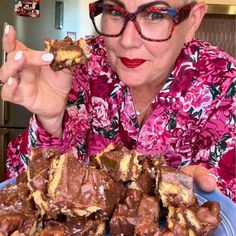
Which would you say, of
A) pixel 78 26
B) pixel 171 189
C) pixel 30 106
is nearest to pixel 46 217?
pixel 171 189

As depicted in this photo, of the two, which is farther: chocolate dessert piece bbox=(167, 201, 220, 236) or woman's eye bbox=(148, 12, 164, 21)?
woman's eye bbox=(148, 12, 164, 21)

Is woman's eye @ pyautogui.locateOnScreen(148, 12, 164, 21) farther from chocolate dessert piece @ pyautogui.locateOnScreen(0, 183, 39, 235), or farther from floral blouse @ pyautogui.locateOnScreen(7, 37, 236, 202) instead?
chocolate dessert piece @ pyautogui.locateOnScreen(0, 183, 39, 235)

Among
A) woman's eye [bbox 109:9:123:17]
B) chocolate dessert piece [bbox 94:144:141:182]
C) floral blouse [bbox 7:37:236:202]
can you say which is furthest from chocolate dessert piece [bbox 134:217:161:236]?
woman's eye [bbox 109:9:123:17]

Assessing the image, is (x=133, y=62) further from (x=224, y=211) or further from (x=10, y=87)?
(x=224, y=211)

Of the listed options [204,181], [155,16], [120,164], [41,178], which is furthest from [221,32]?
[41,178]

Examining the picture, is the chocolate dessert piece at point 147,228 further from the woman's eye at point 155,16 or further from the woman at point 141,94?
the woman's eye at point 155,16

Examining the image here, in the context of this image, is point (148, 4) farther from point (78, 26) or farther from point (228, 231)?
point (78, 26)

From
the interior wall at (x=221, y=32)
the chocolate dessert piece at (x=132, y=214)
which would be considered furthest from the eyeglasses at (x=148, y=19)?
the interior wall at (x=221, y=32)

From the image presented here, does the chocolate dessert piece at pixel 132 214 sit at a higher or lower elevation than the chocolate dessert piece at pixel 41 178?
lower
